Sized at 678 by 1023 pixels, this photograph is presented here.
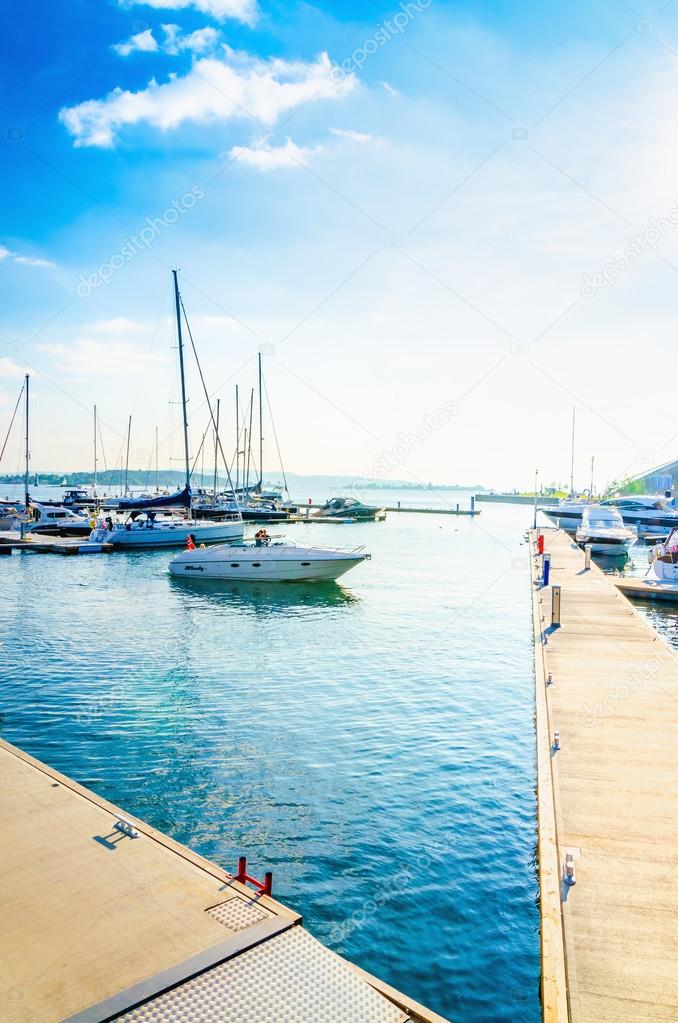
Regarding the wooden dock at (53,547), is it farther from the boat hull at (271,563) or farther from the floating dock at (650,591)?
the floating dock at (650,591)

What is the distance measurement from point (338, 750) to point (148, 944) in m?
7.78

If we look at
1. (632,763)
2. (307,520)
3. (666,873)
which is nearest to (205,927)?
(666,873)

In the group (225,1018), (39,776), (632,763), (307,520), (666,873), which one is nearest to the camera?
(225,1018)

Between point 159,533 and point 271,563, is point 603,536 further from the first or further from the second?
point 159,533

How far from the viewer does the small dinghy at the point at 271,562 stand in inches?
1353

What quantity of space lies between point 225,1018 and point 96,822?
402 centimetres

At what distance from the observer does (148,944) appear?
5.74 meters

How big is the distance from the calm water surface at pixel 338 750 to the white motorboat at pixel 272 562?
4.60m

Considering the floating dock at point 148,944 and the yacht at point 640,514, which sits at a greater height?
the yacht at point 640,514

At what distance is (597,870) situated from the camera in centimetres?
787

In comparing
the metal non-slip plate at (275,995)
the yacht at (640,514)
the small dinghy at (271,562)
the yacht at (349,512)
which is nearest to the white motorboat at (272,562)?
the small dinghy at (271,562)

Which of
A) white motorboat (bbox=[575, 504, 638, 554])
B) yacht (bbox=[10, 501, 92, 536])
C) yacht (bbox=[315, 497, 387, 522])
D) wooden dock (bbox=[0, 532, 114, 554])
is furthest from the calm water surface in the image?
yacht (bbox=[315, 497, 387, 522])

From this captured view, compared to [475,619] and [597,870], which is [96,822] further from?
[475,619]

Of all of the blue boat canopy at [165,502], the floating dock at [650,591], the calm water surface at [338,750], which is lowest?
the calm water surface at [338,750]
